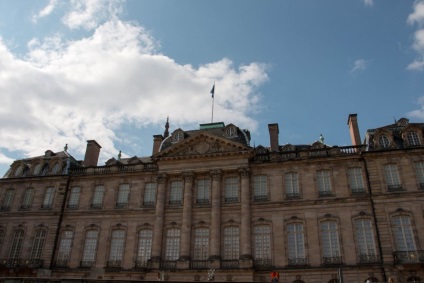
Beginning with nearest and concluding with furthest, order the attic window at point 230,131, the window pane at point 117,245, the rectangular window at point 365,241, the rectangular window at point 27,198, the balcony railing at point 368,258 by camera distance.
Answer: the balcony railing at point 368,258 → the rectangular window at point 365,241 → the window pane at point 117,245 → the attic window at point 230,131 → the rectangular window at point 27,198

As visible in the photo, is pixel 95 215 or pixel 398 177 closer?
pixel 398 177

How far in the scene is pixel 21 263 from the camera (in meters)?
28.4

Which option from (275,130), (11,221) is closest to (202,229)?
(275,130)

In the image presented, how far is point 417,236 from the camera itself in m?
22.8

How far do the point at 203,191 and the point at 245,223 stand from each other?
397 centimetres

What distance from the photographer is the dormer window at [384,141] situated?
25.8 meters

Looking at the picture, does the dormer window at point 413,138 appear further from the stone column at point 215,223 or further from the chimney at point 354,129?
the stone column at point 215,223

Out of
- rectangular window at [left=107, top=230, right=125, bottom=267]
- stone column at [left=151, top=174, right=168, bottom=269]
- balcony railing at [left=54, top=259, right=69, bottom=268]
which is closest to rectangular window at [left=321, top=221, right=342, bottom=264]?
stone column at [left=151, top=174, right=168, bottom=269]

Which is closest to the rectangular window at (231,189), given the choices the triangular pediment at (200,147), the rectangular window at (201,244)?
the triangular pediment at (200,147)

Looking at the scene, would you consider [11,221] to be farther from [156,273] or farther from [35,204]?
[156,273]

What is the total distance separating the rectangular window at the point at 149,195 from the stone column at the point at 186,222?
2599 mm

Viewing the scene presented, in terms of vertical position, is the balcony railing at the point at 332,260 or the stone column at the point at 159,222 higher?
the stone column at the point at 159,222

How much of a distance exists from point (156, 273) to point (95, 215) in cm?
681

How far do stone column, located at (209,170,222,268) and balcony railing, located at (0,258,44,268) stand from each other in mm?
12387
